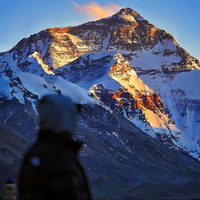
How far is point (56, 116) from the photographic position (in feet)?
12.6

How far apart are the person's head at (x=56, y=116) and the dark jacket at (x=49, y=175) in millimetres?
165

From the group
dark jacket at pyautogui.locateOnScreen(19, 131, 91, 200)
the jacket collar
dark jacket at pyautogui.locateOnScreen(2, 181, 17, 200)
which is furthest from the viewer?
dark jacket at pyautogui.locateOnScreen(2, 181, 17, 200)

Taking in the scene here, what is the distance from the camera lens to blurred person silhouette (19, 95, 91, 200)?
3.52 m

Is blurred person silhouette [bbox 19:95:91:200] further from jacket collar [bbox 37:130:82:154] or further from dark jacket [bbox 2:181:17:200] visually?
dark jacket [bbox 2:181:17:200]

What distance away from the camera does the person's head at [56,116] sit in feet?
12.5

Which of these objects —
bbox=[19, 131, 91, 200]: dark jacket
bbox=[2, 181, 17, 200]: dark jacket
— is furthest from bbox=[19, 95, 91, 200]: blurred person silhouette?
bbox=[2, 181, 17, 200]: dark jacket

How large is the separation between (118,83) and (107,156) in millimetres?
74065

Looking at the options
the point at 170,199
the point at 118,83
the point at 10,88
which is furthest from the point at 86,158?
the point at 118,83

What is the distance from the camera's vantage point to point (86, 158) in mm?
91625

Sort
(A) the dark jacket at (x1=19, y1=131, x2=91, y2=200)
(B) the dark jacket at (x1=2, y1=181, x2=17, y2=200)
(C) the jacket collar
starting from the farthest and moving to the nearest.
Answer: (B) the dark jacket at (x1=2, y1=181, x2=17, y2=200)
(C) the jacket collar
(A) the dark jacket at (x1=19, y1=131, x2=91, y2=200)

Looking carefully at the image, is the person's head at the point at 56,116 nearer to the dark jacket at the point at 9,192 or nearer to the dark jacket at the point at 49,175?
the dark jacket at the point at 49,175

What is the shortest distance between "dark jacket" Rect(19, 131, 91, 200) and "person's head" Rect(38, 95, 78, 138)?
0.54ft

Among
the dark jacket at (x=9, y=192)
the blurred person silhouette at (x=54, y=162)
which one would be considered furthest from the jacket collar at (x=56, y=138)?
the dark jacket at (x=9, y=192)

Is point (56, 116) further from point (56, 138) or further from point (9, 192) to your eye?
point (9, 192)
